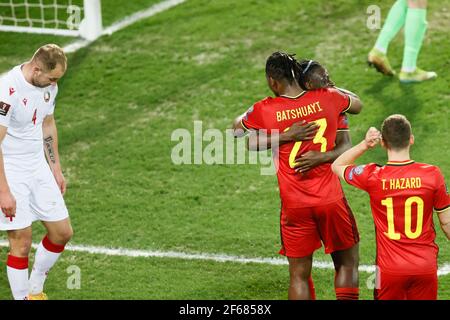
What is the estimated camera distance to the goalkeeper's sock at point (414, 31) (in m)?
10.5

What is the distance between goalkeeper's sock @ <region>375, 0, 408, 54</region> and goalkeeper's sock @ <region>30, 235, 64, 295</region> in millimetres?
4588

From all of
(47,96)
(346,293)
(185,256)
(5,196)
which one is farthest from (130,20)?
(346,293)

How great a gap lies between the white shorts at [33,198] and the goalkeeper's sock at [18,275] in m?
0.25

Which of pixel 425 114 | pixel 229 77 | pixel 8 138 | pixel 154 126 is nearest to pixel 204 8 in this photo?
pixel 229 77

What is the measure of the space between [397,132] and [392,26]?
16.1ft

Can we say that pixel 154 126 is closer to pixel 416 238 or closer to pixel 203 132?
pixel 203 132

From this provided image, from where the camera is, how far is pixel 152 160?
10.0 metres

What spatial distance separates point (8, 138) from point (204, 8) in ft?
19.1

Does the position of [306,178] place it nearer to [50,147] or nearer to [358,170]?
[358,170]

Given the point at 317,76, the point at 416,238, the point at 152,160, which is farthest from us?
the point at 152,160

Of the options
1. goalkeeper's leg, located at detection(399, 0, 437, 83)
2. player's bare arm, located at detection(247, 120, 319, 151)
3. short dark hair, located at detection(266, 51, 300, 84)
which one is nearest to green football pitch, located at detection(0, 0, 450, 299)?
goalkeeper's leg, located at detection(399, 0, 437, 83)

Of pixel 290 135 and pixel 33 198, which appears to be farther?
pixel 33 198

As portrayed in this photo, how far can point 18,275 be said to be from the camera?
7.25m
